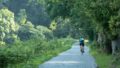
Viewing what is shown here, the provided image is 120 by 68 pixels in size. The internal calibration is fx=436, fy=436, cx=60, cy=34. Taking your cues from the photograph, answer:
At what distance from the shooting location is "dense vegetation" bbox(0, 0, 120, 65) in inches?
899

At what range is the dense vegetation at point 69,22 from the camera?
22828 millimetres

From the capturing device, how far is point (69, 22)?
201 feet

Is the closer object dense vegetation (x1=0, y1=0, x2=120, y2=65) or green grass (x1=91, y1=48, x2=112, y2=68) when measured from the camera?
dense vegetation (x1=0, y1=0, x2=120, y2=65)

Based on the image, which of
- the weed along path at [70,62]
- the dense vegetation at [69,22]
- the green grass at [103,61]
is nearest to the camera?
the dense vegetation at [69,22]

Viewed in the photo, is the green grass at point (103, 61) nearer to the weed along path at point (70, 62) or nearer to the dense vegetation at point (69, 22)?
the weed along path at point (70, 62)

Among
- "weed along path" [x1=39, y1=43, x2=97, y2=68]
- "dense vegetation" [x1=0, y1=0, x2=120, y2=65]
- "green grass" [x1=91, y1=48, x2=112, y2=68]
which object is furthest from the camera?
"weed along path" [x1=39, y1=43, x2=97, y2=68]

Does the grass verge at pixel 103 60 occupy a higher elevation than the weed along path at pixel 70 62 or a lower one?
higher

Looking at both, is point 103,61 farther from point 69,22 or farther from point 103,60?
point 69,22

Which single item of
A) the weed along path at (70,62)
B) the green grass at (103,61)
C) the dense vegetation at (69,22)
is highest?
the dense vegetation at (69,22)

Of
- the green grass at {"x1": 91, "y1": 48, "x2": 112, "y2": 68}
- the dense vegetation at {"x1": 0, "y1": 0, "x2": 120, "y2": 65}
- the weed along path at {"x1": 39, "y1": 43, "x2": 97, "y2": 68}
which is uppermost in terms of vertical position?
the dense vegetation at {"x1": 0, "y1": 0, "x2": 120, "y2": 65}

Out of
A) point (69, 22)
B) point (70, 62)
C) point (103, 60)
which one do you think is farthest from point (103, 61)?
point (69, 22)

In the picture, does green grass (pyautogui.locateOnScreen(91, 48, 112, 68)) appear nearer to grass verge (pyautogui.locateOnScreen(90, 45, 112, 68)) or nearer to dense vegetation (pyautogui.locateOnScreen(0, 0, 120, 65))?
grass verge (pyautogui.locateOnScreen(90, 45, 112, 68))

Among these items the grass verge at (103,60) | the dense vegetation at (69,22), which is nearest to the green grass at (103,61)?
the grass verge at (103,60)

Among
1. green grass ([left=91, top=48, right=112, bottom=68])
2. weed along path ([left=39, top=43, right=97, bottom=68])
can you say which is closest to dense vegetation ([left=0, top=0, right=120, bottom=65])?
green grass ([left=91, top=48, right=112, bottom=68])
